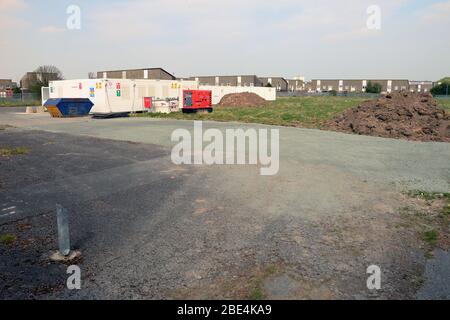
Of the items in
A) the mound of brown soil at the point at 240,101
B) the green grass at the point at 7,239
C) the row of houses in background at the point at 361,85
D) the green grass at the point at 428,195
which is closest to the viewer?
the green grass at the point at 7,239

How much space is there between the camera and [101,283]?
161 inches

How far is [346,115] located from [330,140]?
6553 millimetres

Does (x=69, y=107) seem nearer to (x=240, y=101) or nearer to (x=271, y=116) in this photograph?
(x=271, y=116)

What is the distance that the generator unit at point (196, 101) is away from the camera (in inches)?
1234

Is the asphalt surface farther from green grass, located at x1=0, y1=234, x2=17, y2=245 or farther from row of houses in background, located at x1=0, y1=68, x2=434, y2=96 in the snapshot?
row of houses in background, located at x1=0, y1=68, x2=434, y2=96

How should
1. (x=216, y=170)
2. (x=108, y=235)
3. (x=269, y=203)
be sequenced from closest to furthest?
1. (x=108, y=235)
2. (x=269, y=203)
3. (x=216, y=170)

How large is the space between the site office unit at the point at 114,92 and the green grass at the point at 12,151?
15.0 metres

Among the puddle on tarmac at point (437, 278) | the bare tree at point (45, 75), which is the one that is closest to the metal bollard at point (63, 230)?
the puddle on tarmac at point (437, 278)

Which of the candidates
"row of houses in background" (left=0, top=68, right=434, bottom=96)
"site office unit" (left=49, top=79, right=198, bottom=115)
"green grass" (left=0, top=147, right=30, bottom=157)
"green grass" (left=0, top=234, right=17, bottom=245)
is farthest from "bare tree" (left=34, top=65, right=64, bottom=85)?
"green grass" (left=0, top=234, right=17, bottom=245)

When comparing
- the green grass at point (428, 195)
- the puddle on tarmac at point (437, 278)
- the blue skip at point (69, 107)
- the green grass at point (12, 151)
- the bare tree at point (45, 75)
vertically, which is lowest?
the puddle on tarmac at point (437, 278)

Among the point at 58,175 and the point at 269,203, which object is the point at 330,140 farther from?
the point at 58,175

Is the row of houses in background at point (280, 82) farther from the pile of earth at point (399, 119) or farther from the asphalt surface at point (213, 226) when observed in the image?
the asphalt surface at point (213, 226)

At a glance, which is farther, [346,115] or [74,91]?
[74,91]
